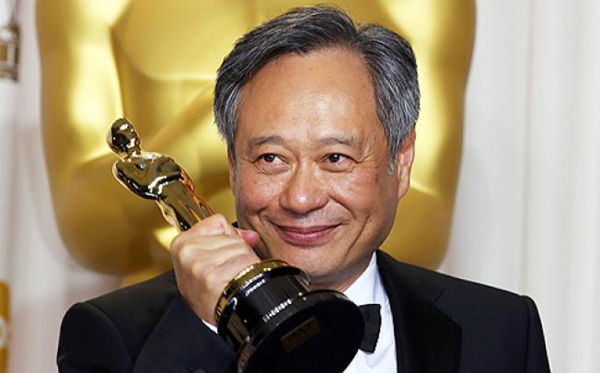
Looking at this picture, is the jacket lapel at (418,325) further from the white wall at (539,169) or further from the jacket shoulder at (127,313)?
the white wall at (539,169)

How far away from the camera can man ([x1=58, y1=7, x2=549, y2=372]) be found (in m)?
1.05

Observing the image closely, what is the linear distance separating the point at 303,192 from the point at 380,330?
0.63ft

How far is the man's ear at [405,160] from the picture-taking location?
1.14 m

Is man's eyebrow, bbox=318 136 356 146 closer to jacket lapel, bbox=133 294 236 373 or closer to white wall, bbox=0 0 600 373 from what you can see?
jacket lapel, bbox=133 294 236 373

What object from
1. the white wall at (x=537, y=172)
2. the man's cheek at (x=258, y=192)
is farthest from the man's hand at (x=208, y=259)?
the white wall at (x=537, y=172)

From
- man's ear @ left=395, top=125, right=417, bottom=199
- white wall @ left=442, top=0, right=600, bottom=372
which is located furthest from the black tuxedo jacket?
white wall @ left=442, top=0, right=600, bottom=372

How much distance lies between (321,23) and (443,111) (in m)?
0.32

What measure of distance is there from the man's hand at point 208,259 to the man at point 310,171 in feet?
0.17

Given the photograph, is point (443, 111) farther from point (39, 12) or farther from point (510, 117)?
point (39, 12)

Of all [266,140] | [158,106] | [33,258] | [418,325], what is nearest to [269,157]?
[266,140]

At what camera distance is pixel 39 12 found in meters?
1.36

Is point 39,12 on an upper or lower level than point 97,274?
upper

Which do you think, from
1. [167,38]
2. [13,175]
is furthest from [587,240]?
[13,175]

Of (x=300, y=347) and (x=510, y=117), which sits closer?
(x=300, y=347)
